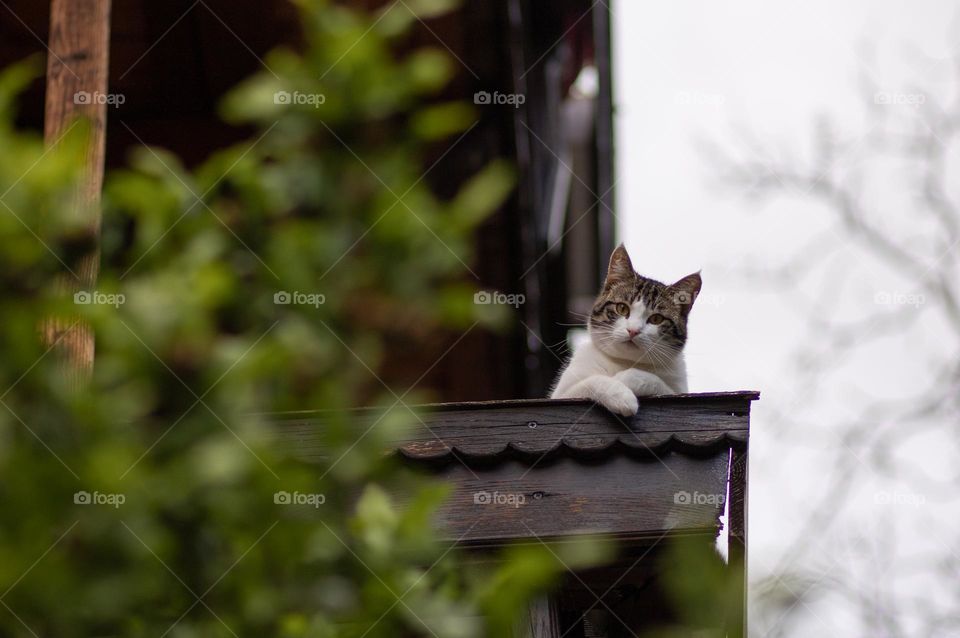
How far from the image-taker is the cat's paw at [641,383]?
12.3 feet

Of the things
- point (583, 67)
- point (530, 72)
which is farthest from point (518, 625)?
point (583, 67)

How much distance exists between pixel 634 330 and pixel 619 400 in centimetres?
111

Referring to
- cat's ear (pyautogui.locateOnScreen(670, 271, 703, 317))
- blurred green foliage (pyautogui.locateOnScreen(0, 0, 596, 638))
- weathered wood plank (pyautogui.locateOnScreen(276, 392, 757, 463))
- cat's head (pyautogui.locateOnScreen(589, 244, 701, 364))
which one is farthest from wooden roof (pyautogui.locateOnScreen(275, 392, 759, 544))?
blurred green foliage (pyautogui.locateOnScreen(0, 0, 596, 638))

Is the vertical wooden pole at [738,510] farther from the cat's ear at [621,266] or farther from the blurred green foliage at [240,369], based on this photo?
the blurred green foliage at [240,369]

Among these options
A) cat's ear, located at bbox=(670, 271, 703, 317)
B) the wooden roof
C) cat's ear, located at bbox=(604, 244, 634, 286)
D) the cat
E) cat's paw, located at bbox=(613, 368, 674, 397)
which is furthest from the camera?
cat's ear, located at bbox=(604, 244, 634, 286)

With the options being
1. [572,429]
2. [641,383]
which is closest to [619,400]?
[572,429]

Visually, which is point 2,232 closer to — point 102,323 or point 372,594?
point 102,323

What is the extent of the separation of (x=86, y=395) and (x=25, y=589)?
215 millimetres

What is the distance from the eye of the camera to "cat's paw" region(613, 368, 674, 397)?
12.3 ft

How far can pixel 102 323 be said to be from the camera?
4.02ft

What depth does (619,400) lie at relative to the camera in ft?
11.5

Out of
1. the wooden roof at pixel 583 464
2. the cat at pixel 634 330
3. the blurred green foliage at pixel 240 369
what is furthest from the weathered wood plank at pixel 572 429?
the blurred green foliage at pixel 240 369

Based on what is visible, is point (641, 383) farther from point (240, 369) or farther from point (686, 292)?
point (240, 369)

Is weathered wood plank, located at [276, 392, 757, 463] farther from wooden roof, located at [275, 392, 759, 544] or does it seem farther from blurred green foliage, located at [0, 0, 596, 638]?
blurred green foliage, located at [0, 0, 596, 638]
